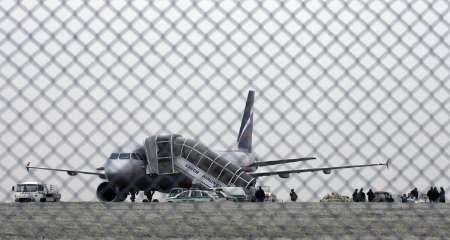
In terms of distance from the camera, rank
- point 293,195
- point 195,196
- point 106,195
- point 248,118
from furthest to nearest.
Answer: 1. point 195,196
2. point 106,195
3. point 248,118
4. point 293,195

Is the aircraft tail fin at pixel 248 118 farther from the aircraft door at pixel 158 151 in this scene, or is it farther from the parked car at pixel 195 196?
the parked car at pixel 195 196

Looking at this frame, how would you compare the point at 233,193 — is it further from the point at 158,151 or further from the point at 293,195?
the point at 293,195

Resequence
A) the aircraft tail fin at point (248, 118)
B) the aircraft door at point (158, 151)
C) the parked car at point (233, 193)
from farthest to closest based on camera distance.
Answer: the parked car at point (233, 193) → the aircraft door at point (158, 151) → the aircraft tail fin at point (248, 118)

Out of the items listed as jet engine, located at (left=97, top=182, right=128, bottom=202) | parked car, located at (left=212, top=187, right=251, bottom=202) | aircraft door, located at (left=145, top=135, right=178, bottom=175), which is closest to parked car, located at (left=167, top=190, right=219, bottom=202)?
parked car, located at (left=212, top=187, right=251, bottom=202)

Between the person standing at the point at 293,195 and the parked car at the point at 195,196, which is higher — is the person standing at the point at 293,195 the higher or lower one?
the lower one

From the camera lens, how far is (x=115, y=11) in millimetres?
5348

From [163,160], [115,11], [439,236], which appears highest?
[163,160]

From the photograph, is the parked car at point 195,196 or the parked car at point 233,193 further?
the parked car at point 233,193

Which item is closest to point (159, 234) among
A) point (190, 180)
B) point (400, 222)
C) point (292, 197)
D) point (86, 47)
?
point (400, 222)

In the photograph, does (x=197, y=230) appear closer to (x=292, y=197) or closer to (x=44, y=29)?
(x=292, y=197)

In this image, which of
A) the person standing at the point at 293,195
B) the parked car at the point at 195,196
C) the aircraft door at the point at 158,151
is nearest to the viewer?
the person standing at the point at 293,195

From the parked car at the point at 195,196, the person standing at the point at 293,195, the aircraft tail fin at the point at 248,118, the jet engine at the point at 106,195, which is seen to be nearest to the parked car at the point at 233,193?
the parked car at the point at 195,196

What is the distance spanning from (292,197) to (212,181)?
34.9 meters

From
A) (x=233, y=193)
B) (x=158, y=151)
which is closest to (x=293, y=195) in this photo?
(x=158, y=151)
